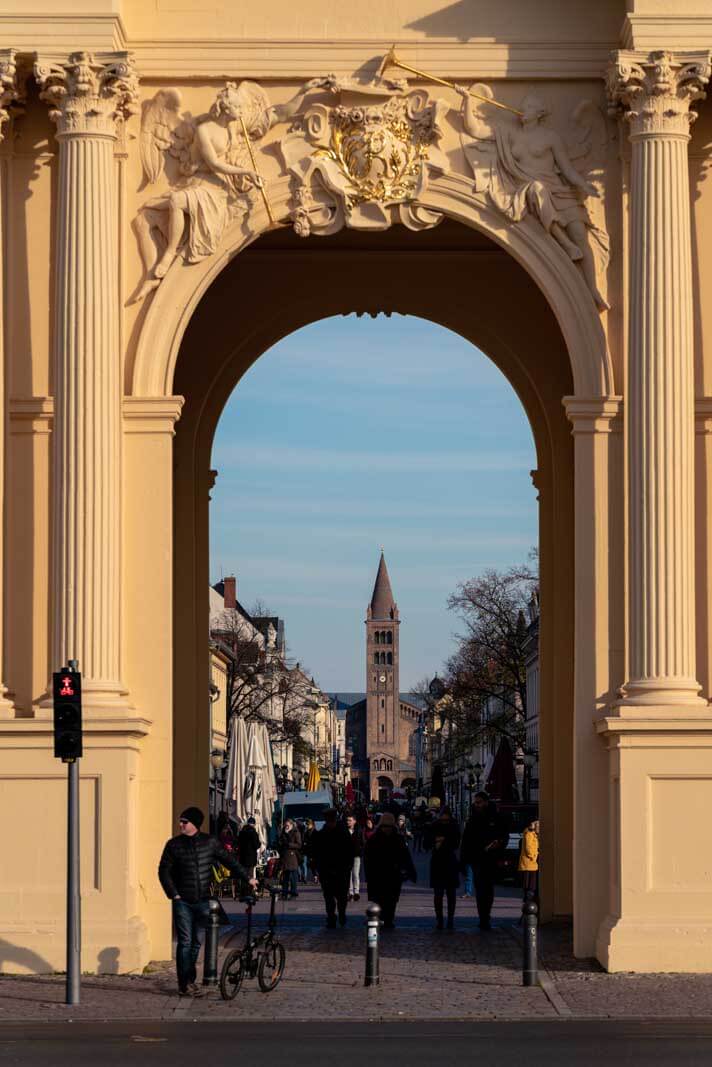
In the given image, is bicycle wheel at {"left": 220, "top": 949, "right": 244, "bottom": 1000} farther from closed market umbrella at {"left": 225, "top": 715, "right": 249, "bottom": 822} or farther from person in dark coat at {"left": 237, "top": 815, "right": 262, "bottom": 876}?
closed market umbrella at {"left": 225, "top": 715, "right": 249, "bottom": 822}

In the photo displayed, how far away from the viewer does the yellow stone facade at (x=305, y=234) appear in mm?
24109

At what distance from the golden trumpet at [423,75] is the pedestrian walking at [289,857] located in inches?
882

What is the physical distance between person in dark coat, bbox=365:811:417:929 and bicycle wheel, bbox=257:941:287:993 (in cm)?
835

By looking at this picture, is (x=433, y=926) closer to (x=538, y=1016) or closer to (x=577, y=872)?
(x=577, y=872)

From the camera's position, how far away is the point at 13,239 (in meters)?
25.8

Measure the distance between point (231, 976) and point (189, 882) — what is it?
1.15 meters

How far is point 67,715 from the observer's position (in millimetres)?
21328

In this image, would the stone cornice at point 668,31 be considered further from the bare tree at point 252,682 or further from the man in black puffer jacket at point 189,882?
the bare tree at point 252,682

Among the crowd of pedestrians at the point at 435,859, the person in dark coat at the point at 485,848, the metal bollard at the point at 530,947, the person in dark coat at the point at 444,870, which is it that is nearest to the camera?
the metal bollard at the point at 530,947

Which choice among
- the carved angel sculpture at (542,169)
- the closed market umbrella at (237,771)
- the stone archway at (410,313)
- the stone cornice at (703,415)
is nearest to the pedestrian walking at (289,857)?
the closed market umbrella at (237,771)

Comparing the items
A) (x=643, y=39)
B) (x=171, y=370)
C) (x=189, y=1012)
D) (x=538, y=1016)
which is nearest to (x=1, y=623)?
(x=171, y=370)

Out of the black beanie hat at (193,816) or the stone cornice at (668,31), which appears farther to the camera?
the stone cornice at (668,31)

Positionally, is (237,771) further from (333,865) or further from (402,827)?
(402,827)

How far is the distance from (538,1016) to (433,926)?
12832 mm
